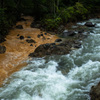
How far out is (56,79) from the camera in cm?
767

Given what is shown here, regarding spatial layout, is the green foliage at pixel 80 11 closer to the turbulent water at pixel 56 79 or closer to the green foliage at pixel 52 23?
the green foliage at pixel 52 23

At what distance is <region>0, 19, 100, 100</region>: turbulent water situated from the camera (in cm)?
652

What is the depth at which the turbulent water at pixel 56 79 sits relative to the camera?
6.52 meters

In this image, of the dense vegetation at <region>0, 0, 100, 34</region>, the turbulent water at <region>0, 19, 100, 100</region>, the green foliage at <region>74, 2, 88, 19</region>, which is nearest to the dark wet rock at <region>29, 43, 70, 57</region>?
the turbulent water at <region>0, 19, 100, 100</region>

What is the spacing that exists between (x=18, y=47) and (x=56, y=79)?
595 cm

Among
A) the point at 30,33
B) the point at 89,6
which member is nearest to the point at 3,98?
the point at 30,33

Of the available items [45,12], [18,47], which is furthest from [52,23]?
[18,47]

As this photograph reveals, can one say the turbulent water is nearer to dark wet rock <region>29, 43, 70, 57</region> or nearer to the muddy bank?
dark wet rock <region>29, 43, 70, 57</region>

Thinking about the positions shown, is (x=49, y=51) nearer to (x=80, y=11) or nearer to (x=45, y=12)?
(x=45, y=12)

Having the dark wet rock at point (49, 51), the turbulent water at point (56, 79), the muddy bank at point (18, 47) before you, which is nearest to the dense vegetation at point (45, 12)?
the muddy bank at point (18, 47)

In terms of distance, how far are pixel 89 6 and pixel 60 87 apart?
22869mm

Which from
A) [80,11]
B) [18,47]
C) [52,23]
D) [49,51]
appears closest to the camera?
[49,51]

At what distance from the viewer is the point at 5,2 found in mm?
16203

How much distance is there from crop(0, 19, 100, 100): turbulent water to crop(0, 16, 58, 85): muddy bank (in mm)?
831
